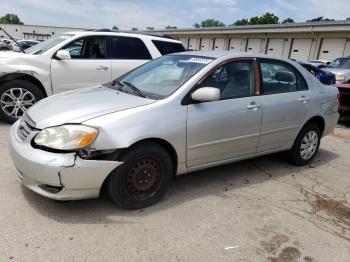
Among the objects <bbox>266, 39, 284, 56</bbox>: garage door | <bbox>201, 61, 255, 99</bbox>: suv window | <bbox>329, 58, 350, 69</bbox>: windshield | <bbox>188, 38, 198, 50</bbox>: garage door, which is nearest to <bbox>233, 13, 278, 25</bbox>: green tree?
<bbox>188, 38, 198, 50</bbox>: garage door

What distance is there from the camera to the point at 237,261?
279 centimetres

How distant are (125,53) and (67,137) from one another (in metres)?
4.27

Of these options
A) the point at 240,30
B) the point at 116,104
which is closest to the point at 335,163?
the point at 116,104

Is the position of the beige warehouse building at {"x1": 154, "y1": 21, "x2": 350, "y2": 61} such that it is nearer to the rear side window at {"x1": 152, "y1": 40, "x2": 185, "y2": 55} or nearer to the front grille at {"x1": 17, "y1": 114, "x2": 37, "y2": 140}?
the rear side window at {"x1": 152, "y1": 40, "x2": 185, "y2": 55}

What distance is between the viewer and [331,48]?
24562mm

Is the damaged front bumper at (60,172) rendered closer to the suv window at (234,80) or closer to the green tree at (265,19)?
the suv window at (234,80)

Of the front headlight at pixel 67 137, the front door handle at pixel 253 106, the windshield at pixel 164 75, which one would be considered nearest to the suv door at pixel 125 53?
the windshield at pixel 164 75

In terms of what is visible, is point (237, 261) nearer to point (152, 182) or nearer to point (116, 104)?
point (152, 182)

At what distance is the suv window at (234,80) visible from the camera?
3932 mm

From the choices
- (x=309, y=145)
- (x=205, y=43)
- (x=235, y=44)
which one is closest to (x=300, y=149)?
(x=309, y=145)

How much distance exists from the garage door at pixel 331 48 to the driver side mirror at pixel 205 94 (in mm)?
23343

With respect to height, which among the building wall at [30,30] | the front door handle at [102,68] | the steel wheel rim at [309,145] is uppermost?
the front door handle at [102,68]

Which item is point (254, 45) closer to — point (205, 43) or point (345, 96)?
point (205, 43)

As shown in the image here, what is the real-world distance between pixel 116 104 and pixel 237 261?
180 centimetres
